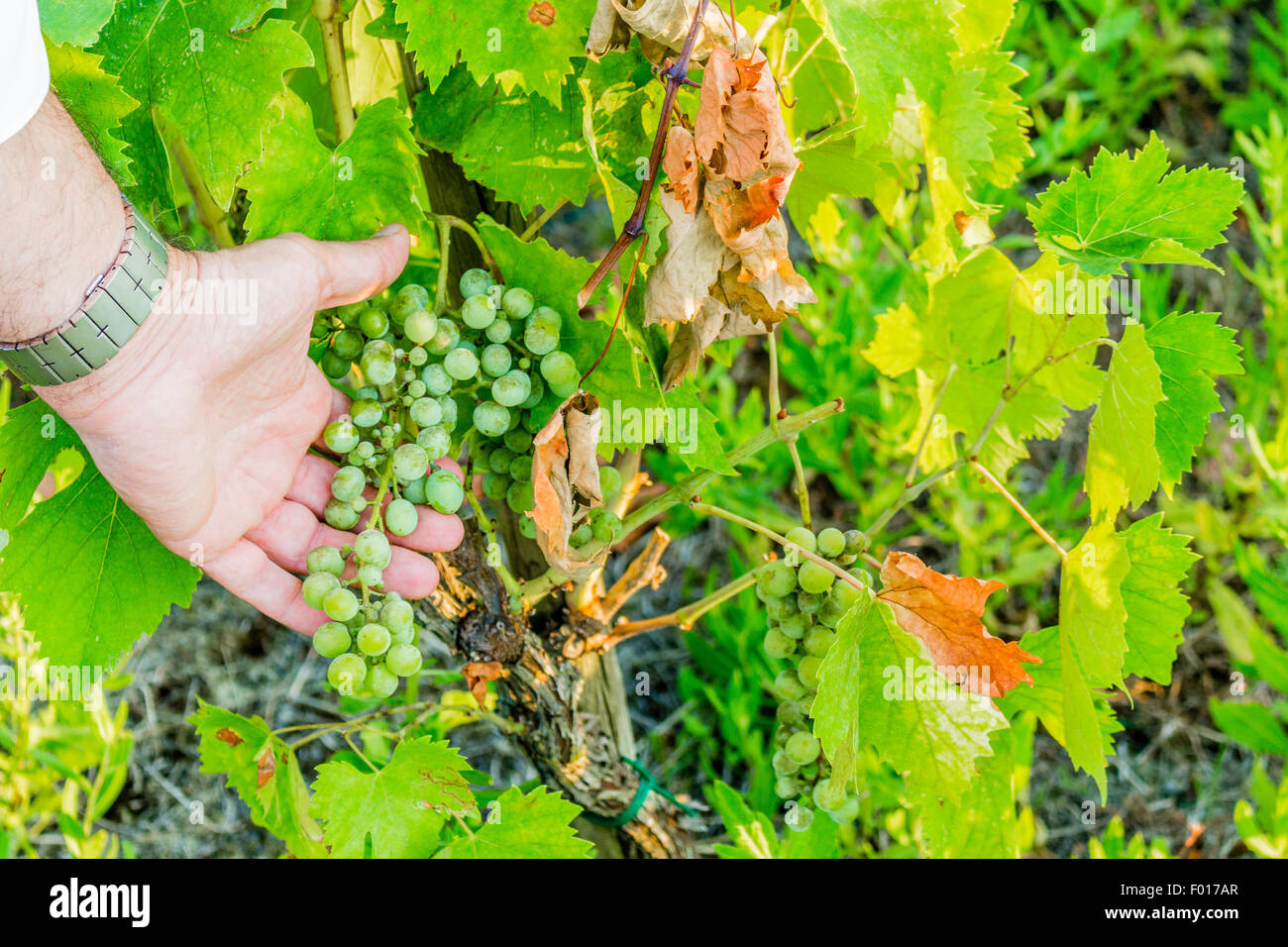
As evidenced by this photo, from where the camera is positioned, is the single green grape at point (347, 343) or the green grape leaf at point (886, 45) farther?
the single green grape at point (347, 343)

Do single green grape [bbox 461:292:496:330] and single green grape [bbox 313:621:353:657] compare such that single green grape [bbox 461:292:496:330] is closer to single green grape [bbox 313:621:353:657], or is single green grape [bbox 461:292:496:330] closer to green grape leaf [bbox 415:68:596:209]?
green grape leaf [bbox 415:68:596:209]

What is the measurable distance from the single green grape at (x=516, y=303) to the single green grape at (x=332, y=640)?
26cm

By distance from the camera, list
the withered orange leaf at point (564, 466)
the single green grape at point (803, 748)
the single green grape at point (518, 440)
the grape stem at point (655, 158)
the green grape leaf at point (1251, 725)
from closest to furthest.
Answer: the grape stem at point (655, 158), the withered orange leaf at point (564, 466), the single green grape at point (518, 440), the single green grape at point (803, 748), the green grape leaf at point (1251, 725)

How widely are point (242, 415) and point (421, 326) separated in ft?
0.72

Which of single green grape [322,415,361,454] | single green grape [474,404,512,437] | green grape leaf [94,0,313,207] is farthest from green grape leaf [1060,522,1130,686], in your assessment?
green grape leaf [94,0,313,207]

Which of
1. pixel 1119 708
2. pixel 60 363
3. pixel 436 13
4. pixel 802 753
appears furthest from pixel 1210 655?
pixel 60 363

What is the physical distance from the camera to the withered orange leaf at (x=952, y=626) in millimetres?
703

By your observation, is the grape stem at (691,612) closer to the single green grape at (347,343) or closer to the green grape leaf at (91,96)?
the single green grape at (347,343)

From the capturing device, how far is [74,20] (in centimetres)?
63

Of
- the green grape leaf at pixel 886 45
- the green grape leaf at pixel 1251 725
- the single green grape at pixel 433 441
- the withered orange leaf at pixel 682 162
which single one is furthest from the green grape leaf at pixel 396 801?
the green grape leaf at pixel 1251 725

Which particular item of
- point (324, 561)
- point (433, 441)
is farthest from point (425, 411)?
point (324, 561)

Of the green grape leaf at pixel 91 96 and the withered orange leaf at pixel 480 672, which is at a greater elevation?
the green grape leaf at pixel 91 96

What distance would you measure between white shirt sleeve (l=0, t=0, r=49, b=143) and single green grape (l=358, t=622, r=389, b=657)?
41 cm

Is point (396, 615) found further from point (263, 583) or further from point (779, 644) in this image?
point (779, 644)
